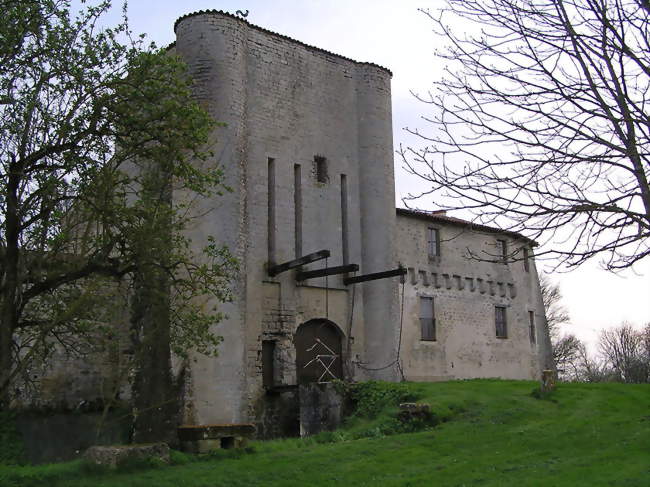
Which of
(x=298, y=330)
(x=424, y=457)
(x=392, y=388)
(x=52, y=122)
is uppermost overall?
(x=52, y=122)

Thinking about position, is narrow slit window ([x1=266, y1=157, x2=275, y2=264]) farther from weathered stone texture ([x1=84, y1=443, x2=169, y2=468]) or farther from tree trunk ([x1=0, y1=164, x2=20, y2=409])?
tree trunk ([x1=0, y1=164, x2=20, y2=409])

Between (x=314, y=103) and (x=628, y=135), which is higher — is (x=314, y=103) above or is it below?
above

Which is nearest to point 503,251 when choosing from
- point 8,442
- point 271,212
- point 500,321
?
point 500,321

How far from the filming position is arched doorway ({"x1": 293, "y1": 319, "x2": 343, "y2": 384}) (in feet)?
74.8

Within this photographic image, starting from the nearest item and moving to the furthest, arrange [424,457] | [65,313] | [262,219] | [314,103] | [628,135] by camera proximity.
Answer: [628,135] → [65,313] → [424,457] → [262,219] → [314,103]

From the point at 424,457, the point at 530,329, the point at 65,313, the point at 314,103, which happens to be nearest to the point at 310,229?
the point at 314,103

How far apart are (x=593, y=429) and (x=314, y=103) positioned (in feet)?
46.3

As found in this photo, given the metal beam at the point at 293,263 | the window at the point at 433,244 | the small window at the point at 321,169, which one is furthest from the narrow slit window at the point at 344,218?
the window at the point at 433,244

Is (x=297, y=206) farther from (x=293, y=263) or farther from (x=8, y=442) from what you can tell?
(x=8, y=442)

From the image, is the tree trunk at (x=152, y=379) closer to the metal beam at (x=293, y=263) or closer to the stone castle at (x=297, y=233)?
the stone castle at (x=297, y=233)

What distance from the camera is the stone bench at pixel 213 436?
16578 mm

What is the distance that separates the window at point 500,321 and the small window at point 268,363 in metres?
13.8

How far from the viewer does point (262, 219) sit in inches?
880

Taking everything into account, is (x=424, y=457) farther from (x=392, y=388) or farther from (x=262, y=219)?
(x=262, y=219)
